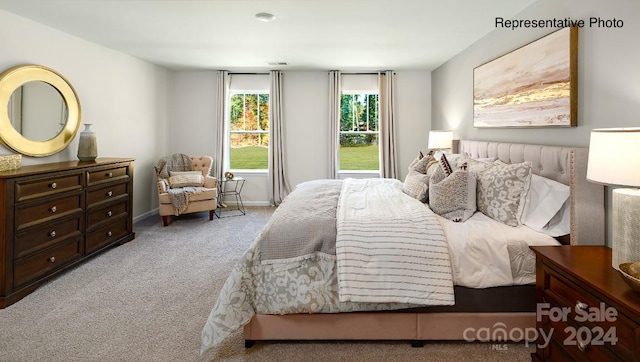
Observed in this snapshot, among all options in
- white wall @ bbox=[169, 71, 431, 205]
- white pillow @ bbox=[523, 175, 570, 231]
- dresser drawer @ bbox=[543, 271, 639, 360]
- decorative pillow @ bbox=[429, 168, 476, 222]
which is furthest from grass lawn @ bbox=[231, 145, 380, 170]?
dresser drawer @ bbox=[543, 271, 639, 360]

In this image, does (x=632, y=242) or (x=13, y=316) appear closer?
(x=632, y=242)

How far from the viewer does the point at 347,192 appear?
11.2 feet

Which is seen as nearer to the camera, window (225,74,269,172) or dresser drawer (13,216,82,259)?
dresser drawer (13,216,82,259)

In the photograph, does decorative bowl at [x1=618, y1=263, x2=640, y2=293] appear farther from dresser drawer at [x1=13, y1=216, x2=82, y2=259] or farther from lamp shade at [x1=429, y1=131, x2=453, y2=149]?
dresser drawer at [x1=13, y1=216, x2=82, y2=259]

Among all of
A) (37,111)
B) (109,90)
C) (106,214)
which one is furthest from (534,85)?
(109,90)

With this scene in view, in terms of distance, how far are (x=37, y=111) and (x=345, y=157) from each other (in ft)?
15.3

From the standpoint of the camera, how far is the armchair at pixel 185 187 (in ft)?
16.6

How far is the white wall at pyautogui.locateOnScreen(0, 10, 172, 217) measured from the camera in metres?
3.51

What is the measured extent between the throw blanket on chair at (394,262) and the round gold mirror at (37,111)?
11.2ft

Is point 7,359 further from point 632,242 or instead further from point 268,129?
point 268,129

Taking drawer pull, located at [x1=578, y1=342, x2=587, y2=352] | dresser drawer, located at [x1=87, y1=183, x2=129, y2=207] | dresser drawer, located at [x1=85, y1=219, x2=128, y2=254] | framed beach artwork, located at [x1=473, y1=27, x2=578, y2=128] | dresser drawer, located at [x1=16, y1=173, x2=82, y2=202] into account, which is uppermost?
framed beach artwork, located at [x1=473, y1=27, x2=578, y2=128]

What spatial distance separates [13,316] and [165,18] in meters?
2.90

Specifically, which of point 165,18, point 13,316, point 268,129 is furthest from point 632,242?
point 268,129

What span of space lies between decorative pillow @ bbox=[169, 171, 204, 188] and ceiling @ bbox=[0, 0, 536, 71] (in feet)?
5.93
